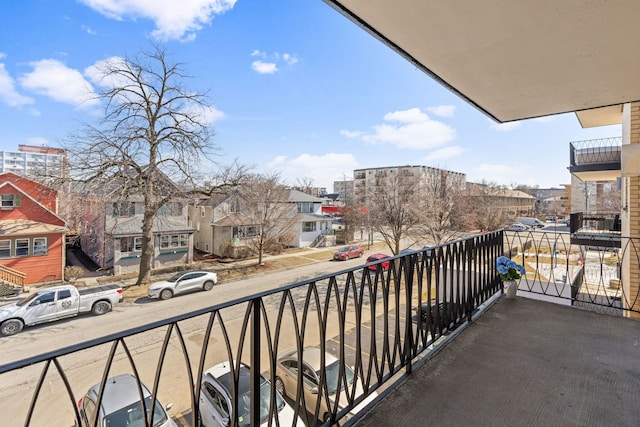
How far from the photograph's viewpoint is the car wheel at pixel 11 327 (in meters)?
8.33

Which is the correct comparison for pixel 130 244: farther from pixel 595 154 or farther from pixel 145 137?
pixel 595 154

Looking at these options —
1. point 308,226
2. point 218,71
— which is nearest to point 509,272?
point 218,71

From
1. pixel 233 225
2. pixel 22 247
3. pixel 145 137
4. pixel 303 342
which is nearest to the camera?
pixel 303 342

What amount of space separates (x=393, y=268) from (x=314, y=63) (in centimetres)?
1008

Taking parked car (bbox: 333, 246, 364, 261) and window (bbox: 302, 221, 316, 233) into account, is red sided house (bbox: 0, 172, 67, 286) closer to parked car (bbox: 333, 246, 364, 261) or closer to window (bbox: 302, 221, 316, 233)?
parked car (bbox: 333, 246, 364, 261)

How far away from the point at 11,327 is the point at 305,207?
17.4 m

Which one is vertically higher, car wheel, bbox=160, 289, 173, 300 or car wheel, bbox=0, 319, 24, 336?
car wheel, bbox=160, 289, 173, 300

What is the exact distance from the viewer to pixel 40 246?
13.2 metres

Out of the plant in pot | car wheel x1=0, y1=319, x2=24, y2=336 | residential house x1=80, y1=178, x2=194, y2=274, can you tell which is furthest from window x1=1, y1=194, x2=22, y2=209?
the plant in pot

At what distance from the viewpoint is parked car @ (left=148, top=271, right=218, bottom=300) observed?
1087 cm

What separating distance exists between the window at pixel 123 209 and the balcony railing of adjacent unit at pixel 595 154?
15.2m

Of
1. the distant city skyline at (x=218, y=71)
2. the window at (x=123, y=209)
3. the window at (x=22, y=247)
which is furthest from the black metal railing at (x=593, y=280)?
the window at (x=22, y=247)

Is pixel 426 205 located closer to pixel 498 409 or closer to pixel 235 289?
pixel 235 289

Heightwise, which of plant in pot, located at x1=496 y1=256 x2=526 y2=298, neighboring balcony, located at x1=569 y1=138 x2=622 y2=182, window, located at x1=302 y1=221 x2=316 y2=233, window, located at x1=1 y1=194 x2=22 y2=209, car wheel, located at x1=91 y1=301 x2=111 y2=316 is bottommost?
car wheel, located at x1=91 y1=301 x2=111 y2=316
